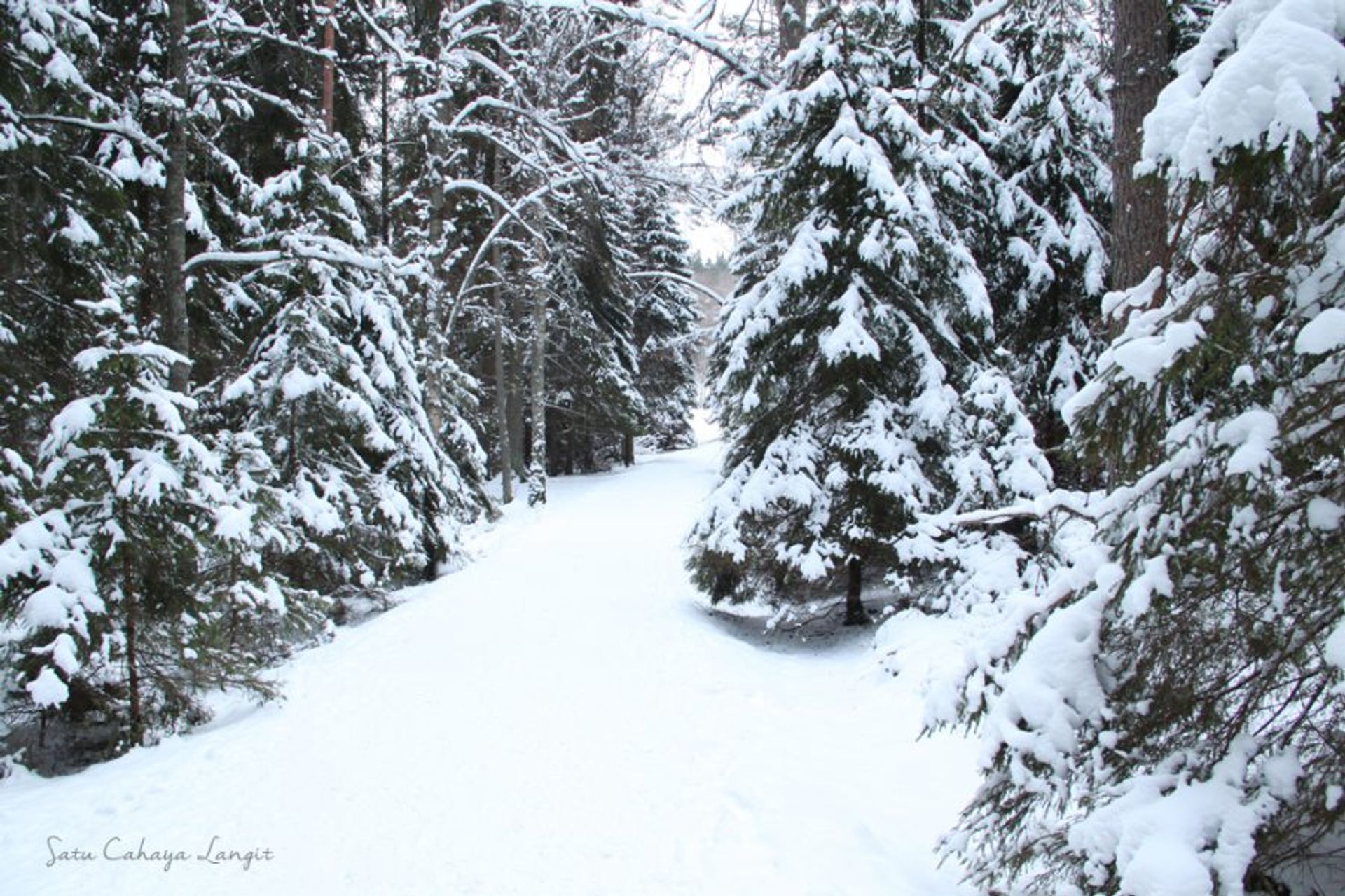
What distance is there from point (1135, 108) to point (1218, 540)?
3112 millimetres

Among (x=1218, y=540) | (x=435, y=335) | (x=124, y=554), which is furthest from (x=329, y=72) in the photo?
(x=1218, y=540)

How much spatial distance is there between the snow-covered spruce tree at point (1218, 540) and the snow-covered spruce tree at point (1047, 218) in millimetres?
8244

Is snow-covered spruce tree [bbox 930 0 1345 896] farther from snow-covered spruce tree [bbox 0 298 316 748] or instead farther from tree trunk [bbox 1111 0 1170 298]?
snow-covered spruce tree [bbox 0 298 316 748]

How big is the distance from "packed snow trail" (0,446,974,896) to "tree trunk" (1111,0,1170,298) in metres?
3.32

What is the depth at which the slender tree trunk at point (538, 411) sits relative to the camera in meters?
18.1

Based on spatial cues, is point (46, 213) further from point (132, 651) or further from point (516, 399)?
point (516, 399)

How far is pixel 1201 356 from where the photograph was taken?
217 cm

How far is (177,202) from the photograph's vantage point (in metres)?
7.00

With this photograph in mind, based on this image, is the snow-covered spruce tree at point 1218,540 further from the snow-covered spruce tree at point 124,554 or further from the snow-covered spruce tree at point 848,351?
the snow-covered spruce tree at point 124,554

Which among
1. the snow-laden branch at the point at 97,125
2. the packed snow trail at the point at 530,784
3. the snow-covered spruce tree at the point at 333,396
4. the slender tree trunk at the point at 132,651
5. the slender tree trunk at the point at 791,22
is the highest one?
the slender tree trunk at the point at 791,22

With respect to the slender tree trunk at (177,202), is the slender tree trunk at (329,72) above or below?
above

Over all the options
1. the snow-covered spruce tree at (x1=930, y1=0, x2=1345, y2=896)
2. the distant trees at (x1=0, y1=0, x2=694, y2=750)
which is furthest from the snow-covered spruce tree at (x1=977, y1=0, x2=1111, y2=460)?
the snow-covered spruce tree at (x1=930, y1=0, x2=1345, y2=896)

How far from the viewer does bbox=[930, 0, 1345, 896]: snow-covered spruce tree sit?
1.93m

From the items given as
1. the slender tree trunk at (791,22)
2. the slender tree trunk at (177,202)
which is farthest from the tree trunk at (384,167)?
the slender tree trunk at (791,22)
